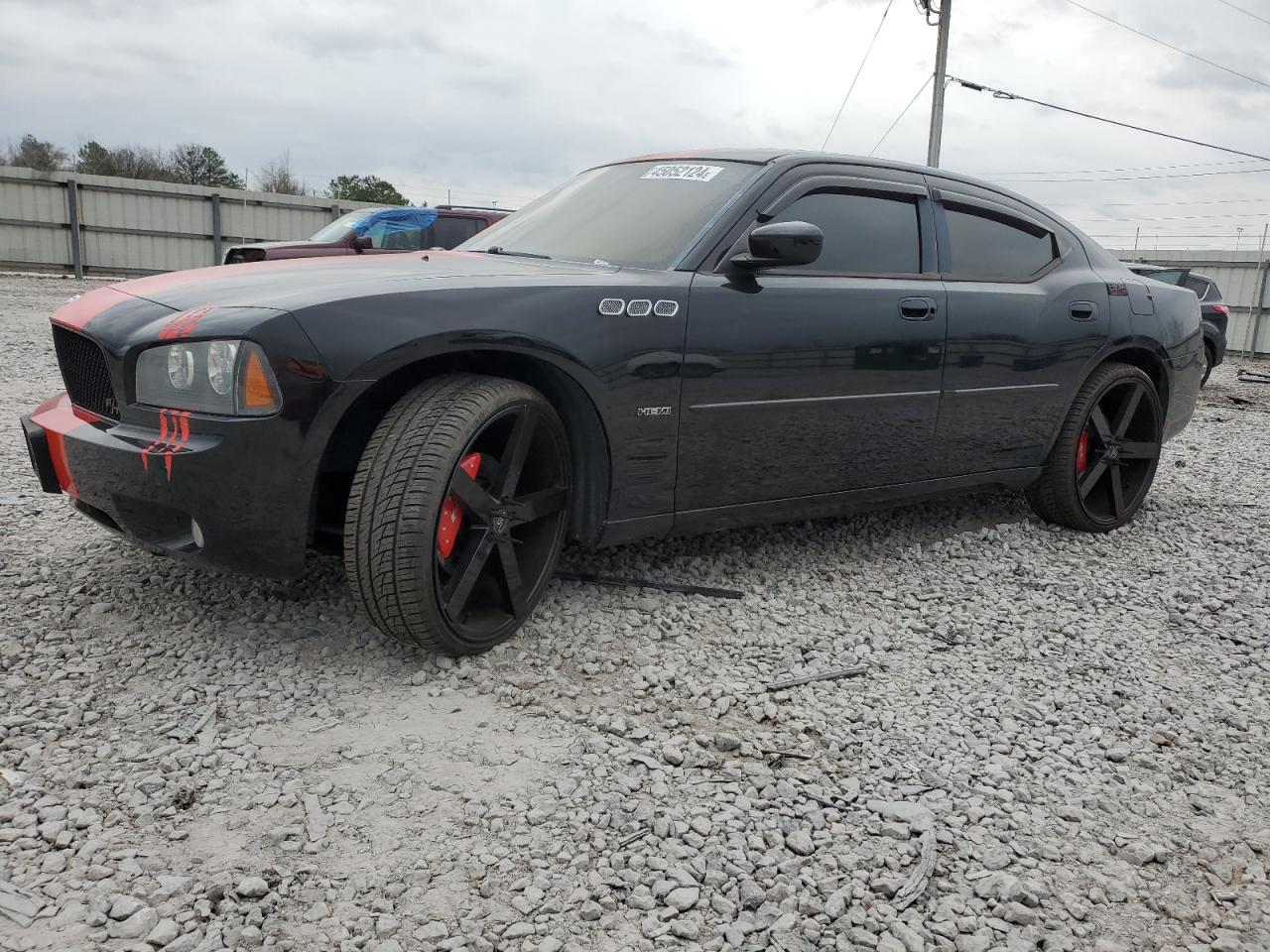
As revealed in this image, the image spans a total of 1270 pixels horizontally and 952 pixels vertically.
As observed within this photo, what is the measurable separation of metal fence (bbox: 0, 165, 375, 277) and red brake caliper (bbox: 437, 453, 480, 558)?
1964cm

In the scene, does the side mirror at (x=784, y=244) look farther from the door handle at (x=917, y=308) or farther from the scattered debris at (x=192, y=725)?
the scattered debris at (x=192, y=725)

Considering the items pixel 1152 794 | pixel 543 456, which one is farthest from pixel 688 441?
pixel 1152 794

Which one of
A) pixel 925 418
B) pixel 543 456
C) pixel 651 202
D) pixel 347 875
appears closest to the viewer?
pixel 347 875

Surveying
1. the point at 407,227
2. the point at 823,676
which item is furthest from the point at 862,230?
the point at 407,227

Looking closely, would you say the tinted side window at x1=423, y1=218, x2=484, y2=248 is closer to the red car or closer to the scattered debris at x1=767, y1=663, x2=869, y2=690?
the red car

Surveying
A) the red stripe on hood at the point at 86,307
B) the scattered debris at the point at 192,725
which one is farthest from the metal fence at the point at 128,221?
the scattered debris at the point at 192,725

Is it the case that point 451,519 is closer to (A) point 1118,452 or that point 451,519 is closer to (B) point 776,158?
(B) point 776,158

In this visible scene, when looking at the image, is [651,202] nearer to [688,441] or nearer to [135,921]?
[688,441]

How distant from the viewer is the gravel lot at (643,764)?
6.62 feet

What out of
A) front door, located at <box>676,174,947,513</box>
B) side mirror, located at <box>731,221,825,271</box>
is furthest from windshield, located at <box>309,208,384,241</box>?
side mirror, located at <box>731,221,825,271</box>

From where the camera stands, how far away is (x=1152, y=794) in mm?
2576

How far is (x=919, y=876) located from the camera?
2.17 metres

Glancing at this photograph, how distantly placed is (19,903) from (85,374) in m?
1.64

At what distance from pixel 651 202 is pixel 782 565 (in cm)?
151
